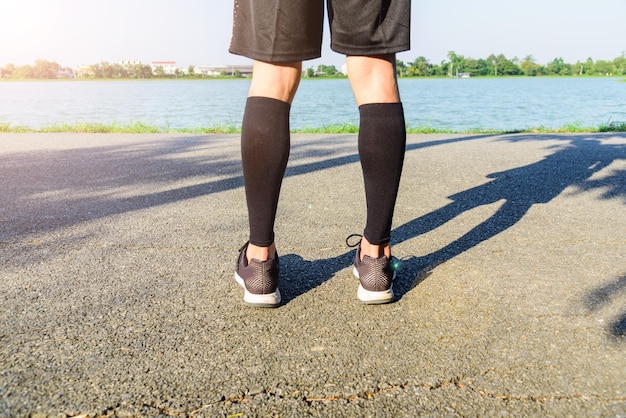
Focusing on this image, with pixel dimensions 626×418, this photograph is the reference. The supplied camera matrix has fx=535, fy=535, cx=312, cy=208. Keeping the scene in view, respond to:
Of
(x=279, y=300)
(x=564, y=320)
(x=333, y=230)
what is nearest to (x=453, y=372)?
(x=564, y=320)

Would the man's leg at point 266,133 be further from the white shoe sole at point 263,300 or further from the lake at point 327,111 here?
the lake at point 327,111

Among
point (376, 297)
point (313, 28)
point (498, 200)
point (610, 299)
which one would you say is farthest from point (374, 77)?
point (498, 200)

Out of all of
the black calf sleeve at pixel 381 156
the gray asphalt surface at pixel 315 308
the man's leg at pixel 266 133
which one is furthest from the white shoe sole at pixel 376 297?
the man's leg at pixel 266 133

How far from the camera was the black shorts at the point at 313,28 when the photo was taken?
179 cm

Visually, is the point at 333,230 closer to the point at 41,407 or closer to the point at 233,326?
the point at 233,326

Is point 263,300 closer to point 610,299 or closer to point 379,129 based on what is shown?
point 379,129

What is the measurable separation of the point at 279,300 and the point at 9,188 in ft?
10.5

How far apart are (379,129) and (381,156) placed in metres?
0.10

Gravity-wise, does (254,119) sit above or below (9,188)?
above

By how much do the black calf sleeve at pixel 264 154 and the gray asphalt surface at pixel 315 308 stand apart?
0.36m

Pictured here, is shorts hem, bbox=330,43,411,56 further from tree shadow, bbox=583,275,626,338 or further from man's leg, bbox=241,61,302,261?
tree shadow, bbox=583,275,626,338

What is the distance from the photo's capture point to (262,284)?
1939 millimetres

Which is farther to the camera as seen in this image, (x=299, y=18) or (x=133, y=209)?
(x=133, y=209)

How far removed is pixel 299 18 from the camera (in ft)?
5.86
